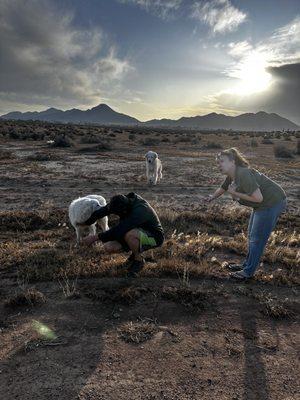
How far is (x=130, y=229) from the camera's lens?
555 cm

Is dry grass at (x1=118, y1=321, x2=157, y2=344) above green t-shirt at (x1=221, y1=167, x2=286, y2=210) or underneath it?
underneath

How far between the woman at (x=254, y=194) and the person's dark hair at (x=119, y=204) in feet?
4.66

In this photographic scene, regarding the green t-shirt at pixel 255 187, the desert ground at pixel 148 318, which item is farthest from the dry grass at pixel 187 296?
the green t-shirt at pixel 255 187

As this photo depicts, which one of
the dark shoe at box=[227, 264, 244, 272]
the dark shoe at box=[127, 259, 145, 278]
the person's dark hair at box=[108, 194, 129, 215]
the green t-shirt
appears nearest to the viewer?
the green t-shirt

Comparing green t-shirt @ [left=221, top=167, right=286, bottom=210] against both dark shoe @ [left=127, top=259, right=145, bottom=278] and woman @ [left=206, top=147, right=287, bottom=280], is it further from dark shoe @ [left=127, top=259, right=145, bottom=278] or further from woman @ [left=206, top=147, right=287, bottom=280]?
dark shoe @ [left=127, top=259, right=145, bottom=278]

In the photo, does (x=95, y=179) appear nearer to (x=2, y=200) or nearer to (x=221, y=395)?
(x=2, y=200)

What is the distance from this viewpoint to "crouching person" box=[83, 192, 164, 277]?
545 cm

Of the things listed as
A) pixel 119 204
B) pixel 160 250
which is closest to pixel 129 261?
pixel 160 250

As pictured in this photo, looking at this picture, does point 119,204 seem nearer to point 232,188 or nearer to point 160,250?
point 232,188

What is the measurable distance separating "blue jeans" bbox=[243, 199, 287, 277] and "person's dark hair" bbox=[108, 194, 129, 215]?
1.86 meters

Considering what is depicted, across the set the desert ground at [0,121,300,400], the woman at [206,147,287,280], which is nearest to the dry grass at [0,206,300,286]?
the desert ground at [0,121,300,400]

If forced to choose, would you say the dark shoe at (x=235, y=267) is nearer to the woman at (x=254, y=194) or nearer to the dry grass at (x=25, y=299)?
the woman at (x=254, y=194)

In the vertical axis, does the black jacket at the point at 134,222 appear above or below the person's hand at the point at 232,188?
below

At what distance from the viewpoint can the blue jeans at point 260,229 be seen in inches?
217
